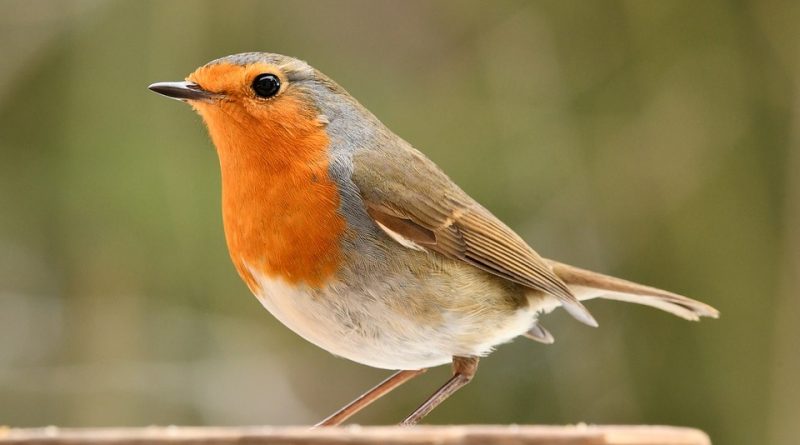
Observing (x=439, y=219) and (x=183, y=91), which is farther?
(x=439, y=219)

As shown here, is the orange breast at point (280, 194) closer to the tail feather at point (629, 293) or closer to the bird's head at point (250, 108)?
the bird's head at point (250, 108)

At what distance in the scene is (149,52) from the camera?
193 inches

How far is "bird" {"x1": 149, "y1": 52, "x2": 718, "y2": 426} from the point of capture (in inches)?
108

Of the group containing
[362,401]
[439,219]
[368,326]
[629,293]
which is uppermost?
[439,219]

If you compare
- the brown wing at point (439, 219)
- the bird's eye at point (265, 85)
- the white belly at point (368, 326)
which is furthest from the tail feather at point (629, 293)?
the bird's eye at point (265, 85)

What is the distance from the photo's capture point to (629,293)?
350cm

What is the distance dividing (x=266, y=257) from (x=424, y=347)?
20.7 inches

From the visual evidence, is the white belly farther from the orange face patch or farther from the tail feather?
the tail feather

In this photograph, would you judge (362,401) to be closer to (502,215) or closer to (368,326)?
(368,326)

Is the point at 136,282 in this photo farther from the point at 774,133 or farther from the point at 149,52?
the point at 774,133

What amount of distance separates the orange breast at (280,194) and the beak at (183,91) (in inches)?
1.6

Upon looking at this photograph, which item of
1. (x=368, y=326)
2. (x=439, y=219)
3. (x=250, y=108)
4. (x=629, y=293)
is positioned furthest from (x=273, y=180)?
(x=629, y=293)

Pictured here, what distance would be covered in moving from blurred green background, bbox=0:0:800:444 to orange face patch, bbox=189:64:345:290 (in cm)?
188

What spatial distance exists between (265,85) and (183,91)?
24 cm
